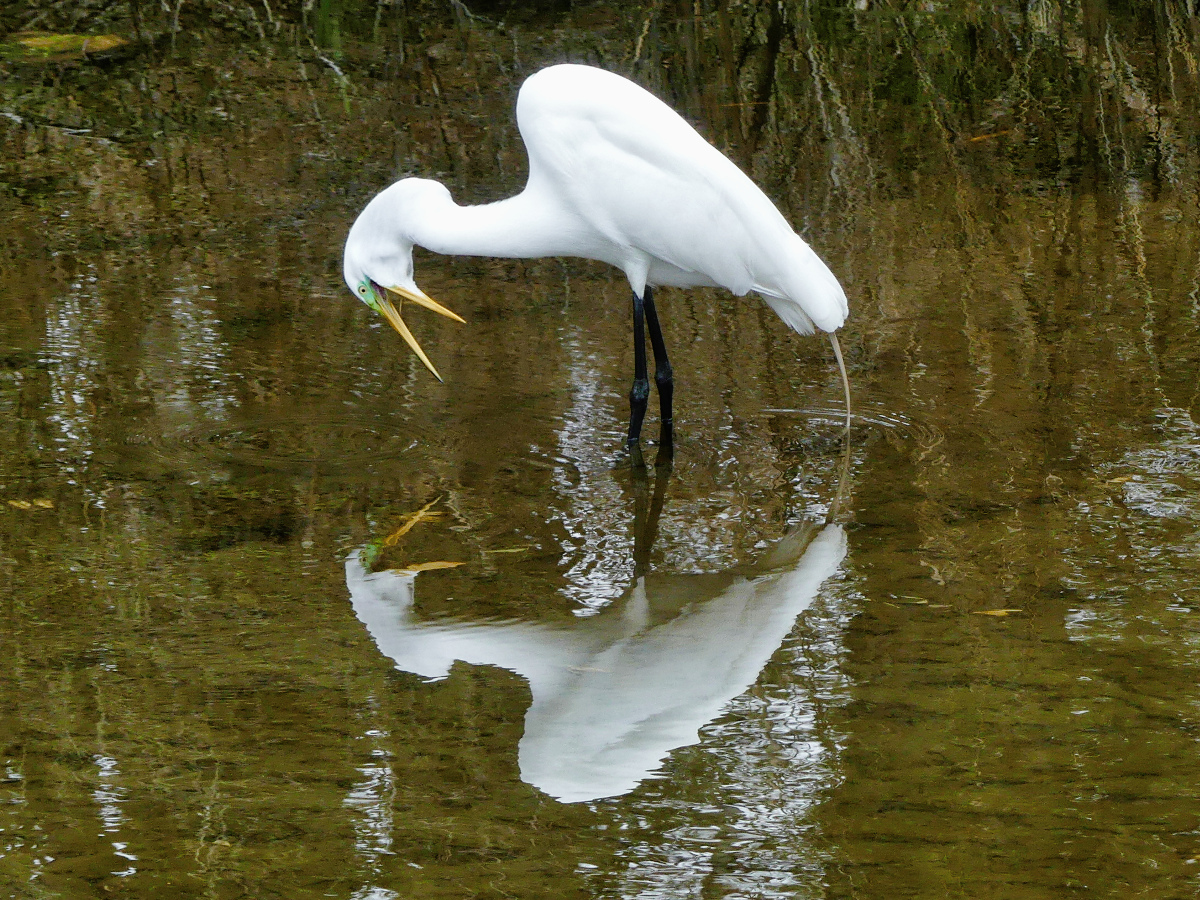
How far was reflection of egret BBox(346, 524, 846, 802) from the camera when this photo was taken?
2877mm

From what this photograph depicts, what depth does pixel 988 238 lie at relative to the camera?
19.7 feet

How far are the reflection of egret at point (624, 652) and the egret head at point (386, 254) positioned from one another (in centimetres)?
110

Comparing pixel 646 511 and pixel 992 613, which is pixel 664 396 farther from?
pixel 992 613

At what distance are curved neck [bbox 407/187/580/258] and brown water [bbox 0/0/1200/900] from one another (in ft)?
1.64

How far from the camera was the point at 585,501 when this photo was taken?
416 centimetres

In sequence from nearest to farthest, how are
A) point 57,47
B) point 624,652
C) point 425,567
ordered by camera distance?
1. point 624,652
2. point 425,567
3. point 57,47

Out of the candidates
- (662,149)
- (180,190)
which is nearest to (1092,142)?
(662,149)

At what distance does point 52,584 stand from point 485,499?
3.70 feet

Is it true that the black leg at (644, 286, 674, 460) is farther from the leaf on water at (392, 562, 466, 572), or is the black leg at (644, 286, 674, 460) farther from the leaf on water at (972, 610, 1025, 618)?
the leaf on water at (972, 610, 1025, 618)

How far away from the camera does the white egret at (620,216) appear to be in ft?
14.4

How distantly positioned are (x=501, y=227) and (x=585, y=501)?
0.91 meters

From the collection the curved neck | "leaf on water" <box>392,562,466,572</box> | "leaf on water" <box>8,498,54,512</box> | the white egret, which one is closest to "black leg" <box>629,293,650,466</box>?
the white egret

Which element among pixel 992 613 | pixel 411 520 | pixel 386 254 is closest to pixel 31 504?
pixel 411 520

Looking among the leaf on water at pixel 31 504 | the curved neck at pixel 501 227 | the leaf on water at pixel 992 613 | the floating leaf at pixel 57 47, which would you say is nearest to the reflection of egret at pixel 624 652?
the leaf on water at pixel 992 613
